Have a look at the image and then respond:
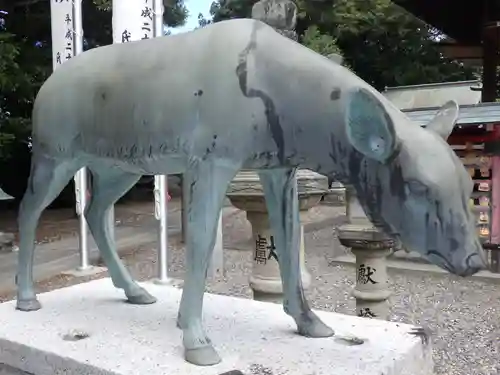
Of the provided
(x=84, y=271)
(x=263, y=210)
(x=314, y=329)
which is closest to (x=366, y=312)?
(x=263, y=210)

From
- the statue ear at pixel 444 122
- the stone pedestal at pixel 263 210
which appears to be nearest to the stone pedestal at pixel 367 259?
the stone pedestal at pixel 263 210

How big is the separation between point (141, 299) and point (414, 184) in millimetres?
1294

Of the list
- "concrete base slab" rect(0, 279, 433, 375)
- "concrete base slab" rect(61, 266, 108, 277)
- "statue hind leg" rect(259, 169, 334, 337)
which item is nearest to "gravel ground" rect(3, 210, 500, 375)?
"concrete base slab" rect(61, 266, 108, 277)

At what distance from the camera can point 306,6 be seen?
10.9 metres

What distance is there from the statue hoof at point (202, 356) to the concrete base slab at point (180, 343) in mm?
22

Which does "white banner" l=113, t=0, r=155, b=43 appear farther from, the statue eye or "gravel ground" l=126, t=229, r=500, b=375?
the statue eye

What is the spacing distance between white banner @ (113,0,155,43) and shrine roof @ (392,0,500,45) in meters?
2.41

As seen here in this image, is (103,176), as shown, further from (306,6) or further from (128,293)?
(306,6)

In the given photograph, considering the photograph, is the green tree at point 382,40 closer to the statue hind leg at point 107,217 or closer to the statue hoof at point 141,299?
the statue hind leg at point 107,217

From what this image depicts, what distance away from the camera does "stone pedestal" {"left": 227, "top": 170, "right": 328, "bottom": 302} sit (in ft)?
9.14

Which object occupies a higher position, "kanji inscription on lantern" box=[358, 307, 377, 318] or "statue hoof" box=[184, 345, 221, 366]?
"statue hoof" box=[184, 345, 221, 366]

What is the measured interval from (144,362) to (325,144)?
31.5 inches

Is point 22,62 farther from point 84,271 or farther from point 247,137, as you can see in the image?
point 247,137

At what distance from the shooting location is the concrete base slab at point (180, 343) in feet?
5.63
